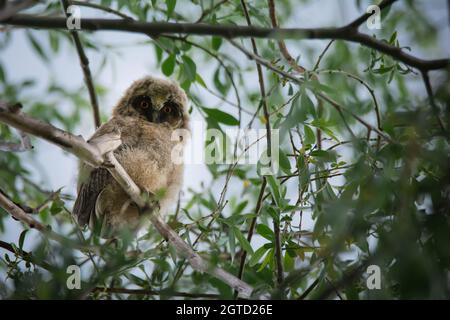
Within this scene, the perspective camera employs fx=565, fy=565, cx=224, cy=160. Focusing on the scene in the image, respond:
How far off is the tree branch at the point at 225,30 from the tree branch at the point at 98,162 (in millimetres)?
285

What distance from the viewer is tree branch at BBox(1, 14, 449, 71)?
53.0 inches

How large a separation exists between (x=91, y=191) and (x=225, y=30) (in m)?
1.60

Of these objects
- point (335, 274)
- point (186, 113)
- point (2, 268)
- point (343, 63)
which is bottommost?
point (335, 274)

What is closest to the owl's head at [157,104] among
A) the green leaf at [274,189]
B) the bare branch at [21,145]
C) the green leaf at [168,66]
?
the green leaf at [168,66]

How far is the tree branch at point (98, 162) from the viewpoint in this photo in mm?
1522

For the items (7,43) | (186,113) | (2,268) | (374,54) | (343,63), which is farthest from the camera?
(186,113)

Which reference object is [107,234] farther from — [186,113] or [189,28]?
[189,28]

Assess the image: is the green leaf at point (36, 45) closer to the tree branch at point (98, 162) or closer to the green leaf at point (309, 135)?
the tree branch at point (98, 162)

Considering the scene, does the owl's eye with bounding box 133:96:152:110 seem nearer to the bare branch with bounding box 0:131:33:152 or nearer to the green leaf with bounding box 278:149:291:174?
the bare branch with bounding box 0:131:33:152

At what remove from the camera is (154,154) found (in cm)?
294

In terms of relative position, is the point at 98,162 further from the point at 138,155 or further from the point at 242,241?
the point at 138,155

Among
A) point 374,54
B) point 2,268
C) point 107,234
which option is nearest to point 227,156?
point 107,234

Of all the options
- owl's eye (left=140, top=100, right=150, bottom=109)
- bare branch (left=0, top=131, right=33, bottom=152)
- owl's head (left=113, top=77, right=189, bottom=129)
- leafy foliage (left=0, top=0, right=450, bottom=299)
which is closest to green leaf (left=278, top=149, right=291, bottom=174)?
leafy foliage (left=0, top=0, right=450, bottom=299)
